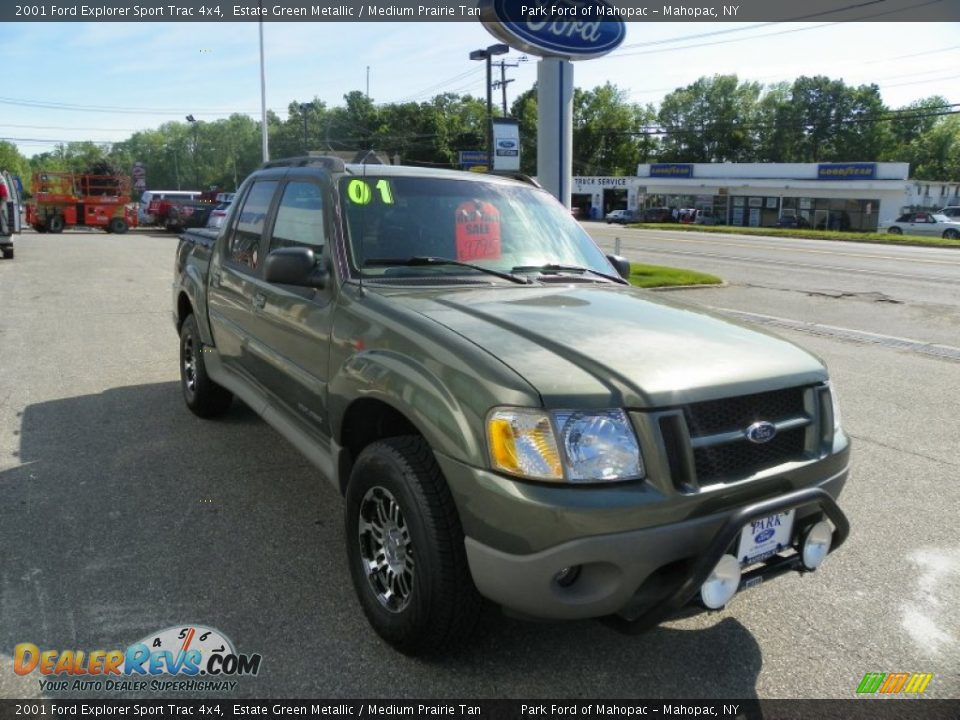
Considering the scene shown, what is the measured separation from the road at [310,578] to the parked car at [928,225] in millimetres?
41801

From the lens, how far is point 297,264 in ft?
11.1

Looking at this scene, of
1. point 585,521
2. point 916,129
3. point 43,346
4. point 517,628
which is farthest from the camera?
point 916,129

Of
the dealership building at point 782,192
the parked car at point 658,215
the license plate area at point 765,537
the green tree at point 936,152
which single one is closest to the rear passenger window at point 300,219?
the license plate area at point 765,537

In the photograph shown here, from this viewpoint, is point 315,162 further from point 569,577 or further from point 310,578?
point 569,577

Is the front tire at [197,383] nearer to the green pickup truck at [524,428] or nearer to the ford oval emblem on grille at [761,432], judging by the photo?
the green pickup truck at [524,428]

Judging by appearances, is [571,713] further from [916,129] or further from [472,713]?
[916,129]

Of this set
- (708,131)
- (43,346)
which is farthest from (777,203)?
(43,346)

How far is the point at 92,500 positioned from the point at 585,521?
3.21 meters

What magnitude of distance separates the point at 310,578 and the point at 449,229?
5.96 feet

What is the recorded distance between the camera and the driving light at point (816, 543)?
8.87ft

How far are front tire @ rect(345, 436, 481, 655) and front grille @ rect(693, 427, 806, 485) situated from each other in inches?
33.7

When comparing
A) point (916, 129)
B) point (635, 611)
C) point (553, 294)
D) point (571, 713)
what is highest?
point (916, 129)

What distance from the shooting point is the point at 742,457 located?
102 inches

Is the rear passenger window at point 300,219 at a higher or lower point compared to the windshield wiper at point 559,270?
higher
